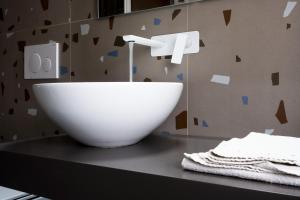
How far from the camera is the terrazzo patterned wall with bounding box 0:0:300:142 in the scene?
94 cm

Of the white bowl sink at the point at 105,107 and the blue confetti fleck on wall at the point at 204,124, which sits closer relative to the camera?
the white bowl sink at the point at 105,107

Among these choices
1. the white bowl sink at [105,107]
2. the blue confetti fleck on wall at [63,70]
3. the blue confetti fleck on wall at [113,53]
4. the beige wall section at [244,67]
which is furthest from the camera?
the blue confetti fleck on wall at [63,70]

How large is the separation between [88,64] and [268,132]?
80 centimetres

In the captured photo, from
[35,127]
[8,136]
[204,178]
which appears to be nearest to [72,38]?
[35,127]

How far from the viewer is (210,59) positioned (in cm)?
106

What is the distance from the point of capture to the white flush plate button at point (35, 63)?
1.48m

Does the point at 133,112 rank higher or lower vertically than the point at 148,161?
higher

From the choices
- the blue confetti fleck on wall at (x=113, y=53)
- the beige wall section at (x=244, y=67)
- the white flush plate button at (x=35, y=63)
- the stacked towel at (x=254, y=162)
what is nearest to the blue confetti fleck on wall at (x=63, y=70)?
the white flush plate button at (x=35, y=63)

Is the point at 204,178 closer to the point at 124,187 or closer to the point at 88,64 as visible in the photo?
the point at 124,187

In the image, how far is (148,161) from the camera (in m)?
0.72

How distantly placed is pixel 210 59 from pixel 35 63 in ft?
2.92

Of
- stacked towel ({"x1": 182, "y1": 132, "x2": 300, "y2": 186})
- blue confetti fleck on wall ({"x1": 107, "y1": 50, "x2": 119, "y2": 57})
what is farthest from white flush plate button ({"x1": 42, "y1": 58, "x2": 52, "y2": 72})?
stacked towel ({"x1": 182, "y1": 132, "x2": 300, "y2": 186})

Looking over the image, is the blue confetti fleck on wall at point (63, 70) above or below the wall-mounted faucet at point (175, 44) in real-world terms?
below

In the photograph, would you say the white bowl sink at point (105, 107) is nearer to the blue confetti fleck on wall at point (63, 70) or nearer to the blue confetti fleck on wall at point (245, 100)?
the blue confetti fleck on wall at point (245, 100)
